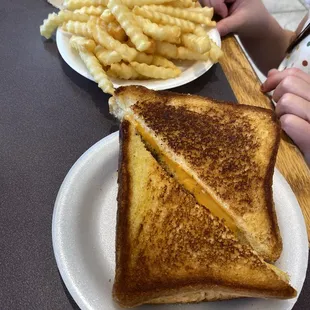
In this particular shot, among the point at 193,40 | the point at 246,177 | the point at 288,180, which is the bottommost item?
the point at 288,180

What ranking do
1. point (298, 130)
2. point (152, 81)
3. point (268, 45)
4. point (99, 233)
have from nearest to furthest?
point (99, 233)
point (298, 130)
point (152, 81)
point (268, 45)

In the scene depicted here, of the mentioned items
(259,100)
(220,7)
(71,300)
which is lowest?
(71,300)

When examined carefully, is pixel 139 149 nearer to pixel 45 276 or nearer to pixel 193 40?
pixel 45 276

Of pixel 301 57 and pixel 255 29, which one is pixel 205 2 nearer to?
pixel 255 29

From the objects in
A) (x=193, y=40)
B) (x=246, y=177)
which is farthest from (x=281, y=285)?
(x=193, y=40)

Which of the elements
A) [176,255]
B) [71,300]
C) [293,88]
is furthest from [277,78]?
[71,300]

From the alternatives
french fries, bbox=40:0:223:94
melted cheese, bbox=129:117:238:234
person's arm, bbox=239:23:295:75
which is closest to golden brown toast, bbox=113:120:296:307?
melted cheese, bbox=129:117:238:234

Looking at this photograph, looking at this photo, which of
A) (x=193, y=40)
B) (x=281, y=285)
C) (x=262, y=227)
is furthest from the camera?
(x=193, y=40)
